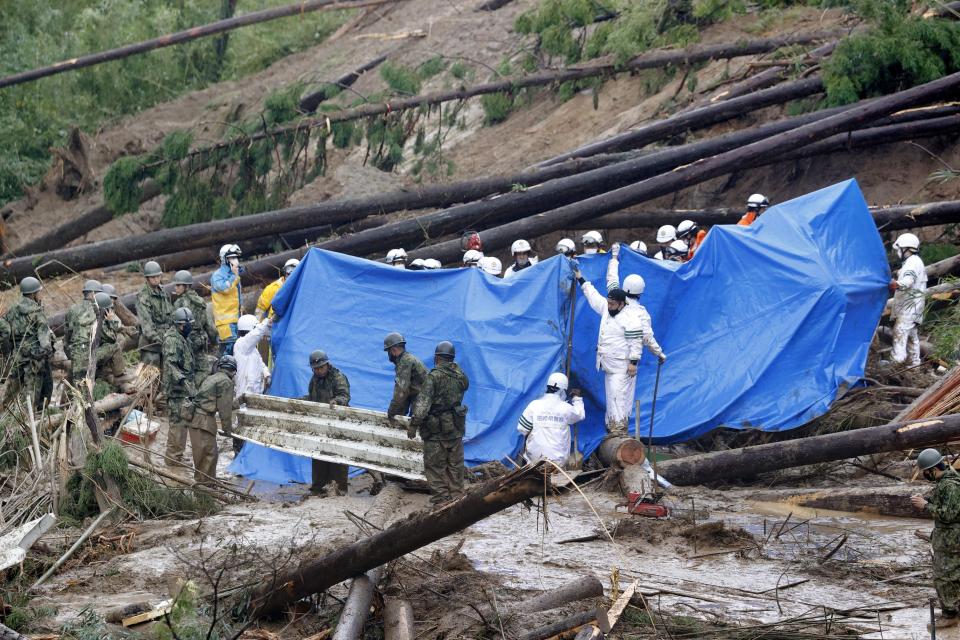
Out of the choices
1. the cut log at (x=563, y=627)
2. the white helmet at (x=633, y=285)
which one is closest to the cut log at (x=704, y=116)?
the white helmet at (x=633, y=285)

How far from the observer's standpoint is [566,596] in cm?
692

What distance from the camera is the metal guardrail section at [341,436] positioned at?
9945 millimetres

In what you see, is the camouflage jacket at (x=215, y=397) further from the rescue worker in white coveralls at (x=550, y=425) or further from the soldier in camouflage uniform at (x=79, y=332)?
the rescue worker in white coveralls at (x=550, y=425)

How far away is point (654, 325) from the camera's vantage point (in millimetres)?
11867

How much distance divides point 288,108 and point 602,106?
558 centimetres

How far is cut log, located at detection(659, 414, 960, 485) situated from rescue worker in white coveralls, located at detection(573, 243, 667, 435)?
29.9 inches

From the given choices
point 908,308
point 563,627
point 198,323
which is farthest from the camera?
point 908,308

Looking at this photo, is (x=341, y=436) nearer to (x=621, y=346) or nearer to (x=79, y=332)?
(x=621, y=346)

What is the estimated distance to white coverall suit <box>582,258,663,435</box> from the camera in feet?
36.1

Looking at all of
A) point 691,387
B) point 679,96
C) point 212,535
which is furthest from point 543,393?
point 679,96

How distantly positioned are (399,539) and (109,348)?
6.24 metres

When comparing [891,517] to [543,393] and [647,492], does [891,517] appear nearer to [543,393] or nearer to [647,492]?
[647,492]

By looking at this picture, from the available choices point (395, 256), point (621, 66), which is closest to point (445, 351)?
point (395, 256)

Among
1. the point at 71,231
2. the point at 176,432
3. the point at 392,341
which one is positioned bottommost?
the point at 71,231
